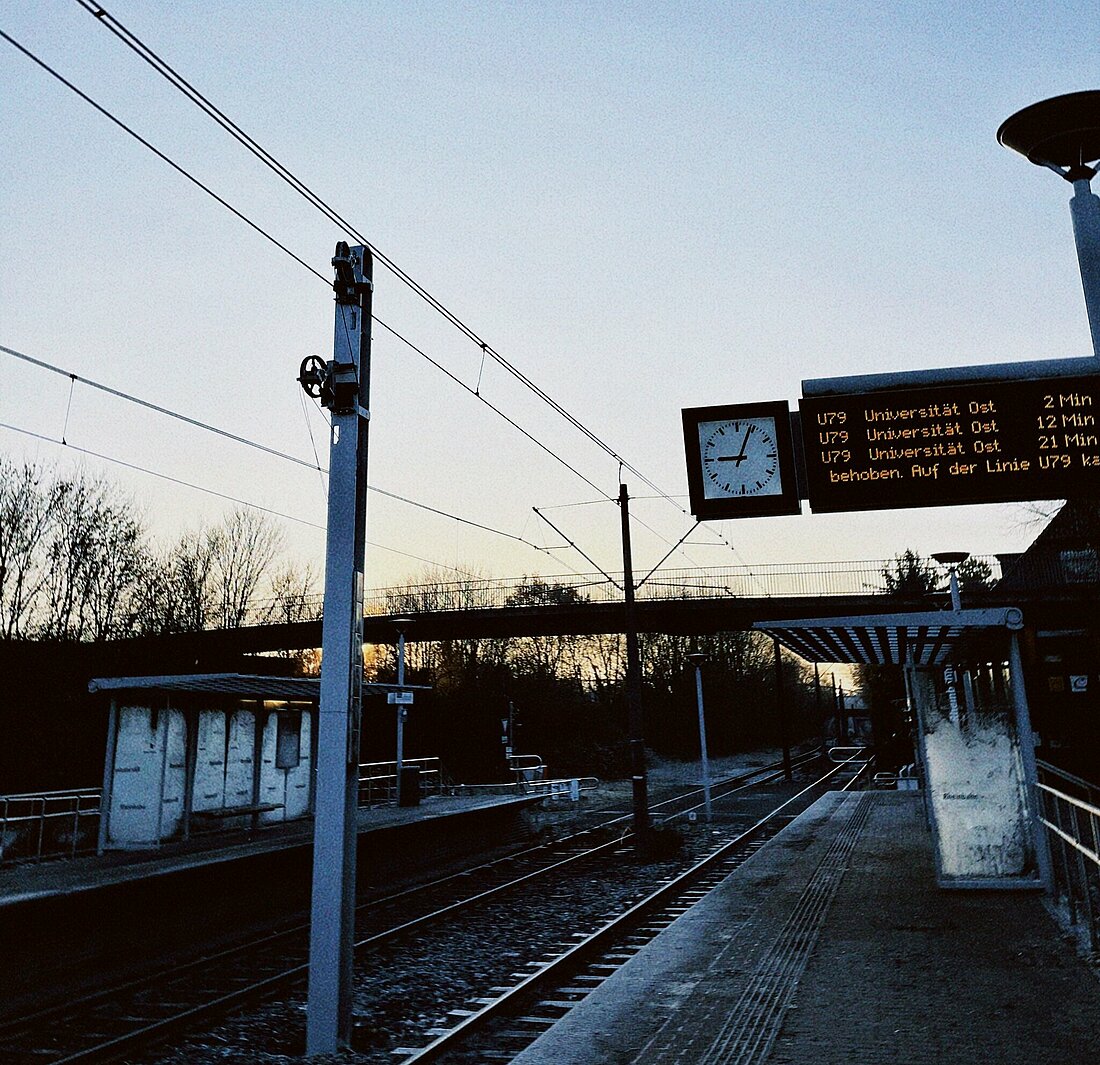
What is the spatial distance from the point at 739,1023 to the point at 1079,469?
6337 millimetres

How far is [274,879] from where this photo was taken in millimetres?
14648

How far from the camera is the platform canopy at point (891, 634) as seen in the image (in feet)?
37.7

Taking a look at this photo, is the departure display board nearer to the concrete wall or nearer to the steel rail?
the steel rail

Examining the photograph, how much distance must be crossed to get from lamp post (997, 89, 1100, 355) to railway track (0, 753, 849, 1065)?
9.19 m

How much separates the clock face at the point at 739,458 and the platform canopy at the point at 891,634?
1.92 m

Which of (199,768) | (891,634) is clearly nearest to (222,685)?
(199,768)

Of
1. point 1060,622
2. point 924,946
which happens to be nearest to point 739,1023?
point 924,946

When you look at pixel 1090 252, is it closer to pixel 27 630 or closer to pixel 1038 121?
pixel 1038 121

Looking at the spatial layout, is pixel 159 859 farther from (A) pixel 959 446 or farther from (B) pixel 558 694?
(B) pixel 558 694

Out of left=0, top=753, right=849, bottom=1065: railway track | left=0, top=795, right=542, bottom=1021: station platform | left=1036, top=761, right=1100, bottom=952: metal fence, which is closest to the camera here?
left=0, top=753, right=849, bottom=1065: railway track

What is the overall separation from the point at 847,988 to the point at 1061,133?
8.37 meters

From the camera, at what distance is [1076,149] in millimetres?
9578

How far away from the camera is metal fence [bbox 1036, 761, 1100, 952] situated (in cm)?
817

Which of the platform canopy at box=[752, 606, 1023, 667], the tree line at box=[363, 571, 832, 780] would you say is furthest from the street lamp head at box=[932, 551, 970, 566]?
the tree line at box=[363, 571, 832, 780]
